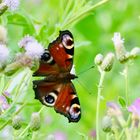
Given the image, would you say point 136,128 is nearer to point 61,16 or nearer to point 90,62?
point 61,16

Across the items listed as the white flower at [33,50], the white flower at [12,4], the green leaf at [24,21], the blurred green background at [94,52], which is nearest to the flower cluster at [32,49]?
the white flower at [33,50]

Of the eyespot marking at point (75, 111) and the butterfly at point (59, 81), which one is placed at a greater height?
the butterfly at point (59, 81)

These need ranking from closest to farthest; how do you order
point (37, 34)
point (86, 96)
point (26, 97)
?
1. point (26, 97)
2. point (37, 34)
3. point (86, 96)

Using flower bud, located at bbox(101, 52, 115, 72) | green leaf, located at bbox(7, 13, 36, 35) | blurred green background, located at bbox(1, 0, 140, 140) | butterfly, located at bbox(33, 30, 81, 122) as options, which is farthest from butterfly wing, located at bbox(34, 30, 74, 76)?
blurred green background, located at bbox(1, 0, 140, 140)

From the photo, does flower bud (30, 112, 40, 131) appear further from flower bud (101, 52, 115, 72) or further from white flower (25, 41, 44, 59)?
flower bud (101, 52, 115, 72)

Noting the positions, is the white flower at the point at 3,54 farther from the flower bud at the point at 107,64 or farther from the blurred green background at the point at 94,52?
the blurred green background at the point at 94,52

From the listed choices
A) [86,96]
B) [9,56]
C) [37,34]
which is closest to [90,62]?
[86,96]
